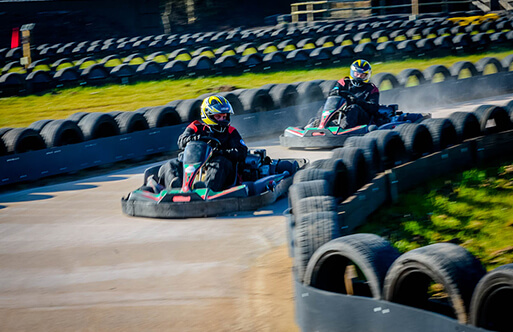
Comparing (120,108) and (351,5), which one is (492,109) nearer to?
(120,108)

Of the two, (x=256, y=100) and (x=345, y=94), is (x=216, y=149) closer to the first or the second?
(x=345, y=94)

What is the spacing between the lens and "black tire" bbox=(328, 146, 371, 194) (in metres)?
6.88

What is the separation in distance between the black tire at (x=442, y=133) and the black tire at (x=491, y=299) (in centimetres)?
521

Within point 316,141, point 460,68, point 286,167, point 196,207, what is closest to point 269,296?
point 196,207

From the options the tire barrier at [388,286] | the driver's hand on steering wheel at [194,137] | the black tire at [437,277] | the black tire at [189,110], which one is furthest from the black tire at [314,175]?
the black tire at [189,110]

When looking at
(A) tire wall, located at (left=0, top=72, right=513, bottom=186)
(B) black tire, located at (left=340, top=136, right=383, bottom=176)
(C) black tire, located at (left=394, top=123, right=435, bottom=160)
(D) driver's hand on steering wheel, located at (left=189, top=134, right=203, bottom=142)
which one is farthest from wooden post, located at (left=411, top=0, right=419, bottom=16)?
(D) driver's hand on steering wheel, located at (left=189, top=134, right=203, bottom=142)

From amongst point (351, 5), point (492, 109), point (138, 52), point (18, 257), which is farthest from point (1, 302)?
point (351, 5)

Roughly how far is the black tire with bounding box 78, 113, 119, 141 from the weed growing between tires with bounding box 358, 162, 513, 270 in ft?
18.5

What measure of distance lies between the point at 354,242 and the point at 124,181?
6.26 m

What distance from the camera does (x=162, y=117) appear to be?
12.0 meters

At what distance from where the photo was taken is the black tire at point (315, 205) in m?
5.42

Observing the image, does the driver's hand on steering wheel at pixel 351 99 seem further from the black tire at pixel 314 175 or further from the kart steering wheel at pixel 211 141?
the black tire at pixel 314 175

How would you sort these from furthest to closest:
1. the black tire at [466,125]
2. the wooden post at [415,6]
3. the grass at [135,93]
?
the wooden post at [415,6], the grass at [135,93], the black tire at [466,125]

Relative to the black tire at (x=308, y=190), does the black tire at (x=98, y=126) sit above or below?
above
